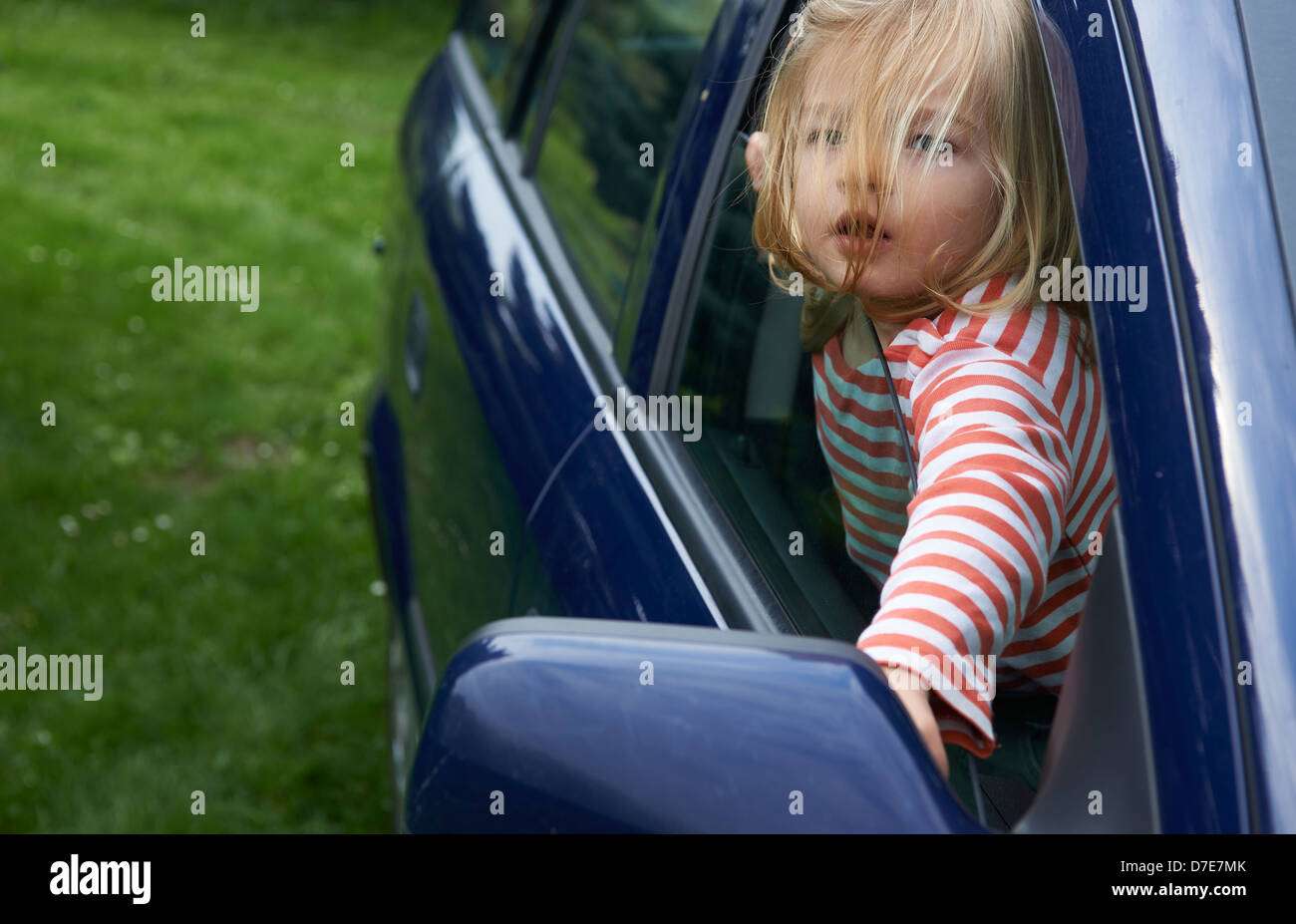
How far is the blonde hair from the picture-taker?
4.27 feet

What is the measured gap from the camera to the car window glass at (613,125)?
210 cm

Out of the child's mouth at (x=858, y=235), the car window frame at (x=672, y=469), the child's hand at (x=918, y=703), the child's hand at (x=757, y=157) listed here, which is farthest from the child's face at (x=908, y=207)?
the child's hand at (x=918, y=703)

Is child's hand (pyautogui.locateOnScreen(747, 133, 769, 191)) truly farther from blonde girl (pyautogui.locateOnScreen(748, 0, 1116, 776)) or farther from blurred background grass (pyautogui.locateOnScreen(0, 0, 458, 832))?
blurred background grass (pyautogui.locateOnScreen(0, 0, 458, 832))

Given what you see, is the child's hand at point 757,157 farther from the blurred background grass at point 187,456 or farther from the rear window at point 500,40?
the blurred background grass at point 187,456

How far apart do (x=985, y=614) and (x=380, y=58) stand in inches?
397

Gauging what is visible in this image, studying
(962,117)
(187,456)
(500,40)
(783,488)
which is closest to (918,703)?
(783,488)

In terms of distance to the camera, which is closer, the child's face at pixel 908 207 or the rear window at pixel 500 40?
the child's face at pixel 908 207

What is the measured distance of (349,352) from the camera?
5.62 m

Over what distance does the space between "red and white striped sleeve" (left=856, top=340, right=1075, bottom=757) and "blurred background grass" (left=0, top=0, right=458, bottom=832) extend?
2.33 m

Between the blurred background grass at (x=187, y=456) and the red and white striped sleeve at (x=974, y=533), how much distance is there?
233cm

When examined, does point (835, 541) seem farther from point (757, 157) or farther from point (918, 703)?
point (757, 157)

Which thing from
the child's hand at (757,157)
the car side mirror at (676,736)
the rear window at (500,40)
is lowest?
the car side mirror at (676,736)

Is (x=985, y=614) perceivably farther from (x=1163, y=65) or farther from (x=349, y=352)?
(x=349, y=352)
